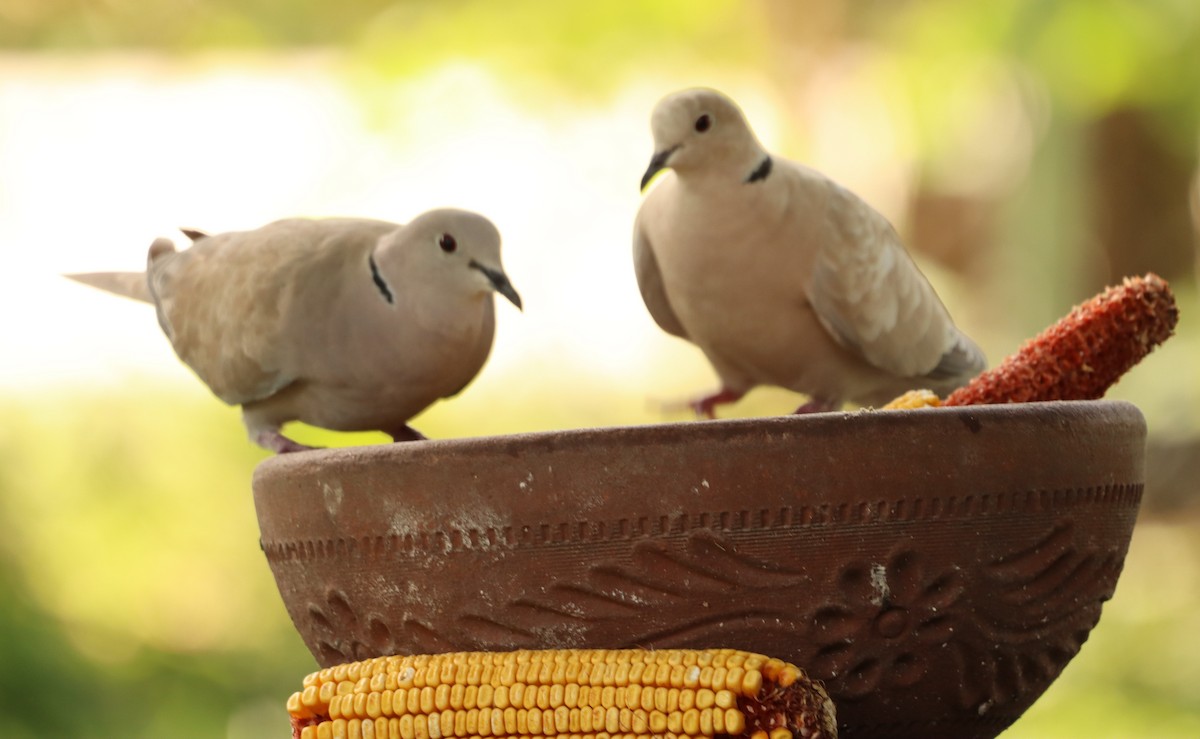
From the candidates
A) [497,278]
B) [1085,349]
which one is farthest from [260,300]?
[1085,349]

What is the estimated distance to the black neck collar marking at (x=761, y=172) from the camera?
4.99ft

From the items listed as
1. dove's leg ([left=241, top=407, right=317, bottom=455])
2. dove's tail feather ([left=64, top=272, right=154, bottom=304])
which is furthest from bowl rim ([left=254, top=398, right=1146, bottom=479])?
dove's tail feather ([left=64, top=272, right=154, bottom=304])

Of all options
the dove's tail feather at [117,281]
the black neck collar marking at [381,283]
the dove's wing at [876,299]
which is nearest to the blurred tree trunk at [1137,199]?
the dove's wing at [876,299]

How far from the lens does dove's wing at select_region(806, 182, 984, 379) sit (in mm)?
1514

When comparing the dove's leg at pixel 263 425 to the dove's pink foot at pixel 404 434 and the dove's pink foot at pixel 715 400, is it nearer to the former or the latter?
the dove's pink foot at pixel 404 434

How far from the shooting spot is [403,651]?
3.29ft

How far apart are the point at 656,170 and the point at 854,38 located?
3.81 m

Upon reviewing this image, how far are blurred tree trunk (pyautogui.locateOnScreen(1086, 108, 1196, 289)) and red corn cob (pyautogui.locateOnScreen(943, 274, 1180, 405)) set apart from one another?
3454 mm

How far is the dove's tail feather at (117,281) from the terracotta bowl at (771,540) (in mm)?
802

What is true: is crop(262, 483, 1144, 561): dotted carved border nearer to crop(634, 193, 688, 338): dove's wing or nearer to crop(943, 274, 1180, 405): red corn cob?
crop(943, 274, 1180, 405): red corn cob

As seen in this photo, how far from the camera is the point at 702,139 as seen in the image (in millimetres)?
1521

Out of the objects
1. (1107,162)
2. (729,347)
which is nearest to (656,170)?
(729,347)

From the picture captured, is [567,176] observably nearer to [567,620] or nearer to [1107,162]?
[1107,162]

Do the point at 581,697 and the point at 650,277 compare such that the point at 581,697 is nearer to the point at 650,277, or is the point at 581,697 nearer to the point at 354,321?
the point at 354,321
